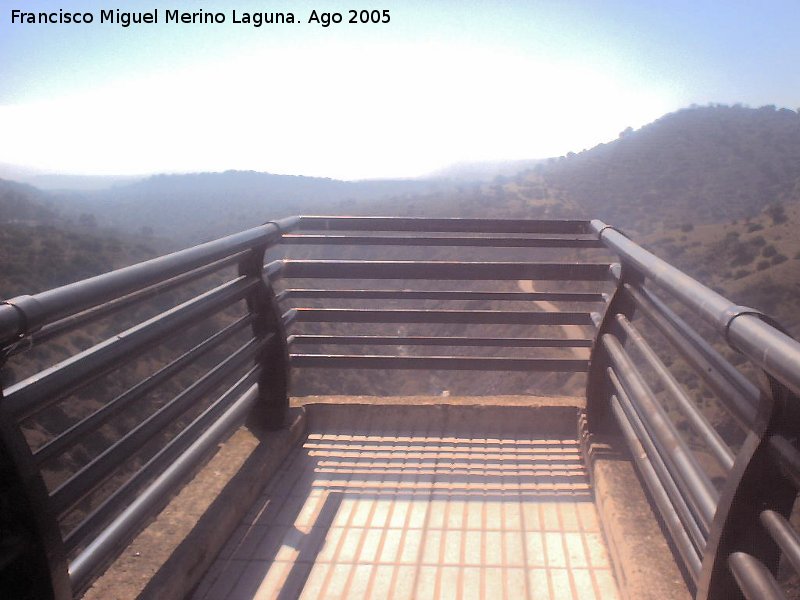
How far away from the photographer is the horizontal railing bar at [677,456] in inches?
72.5

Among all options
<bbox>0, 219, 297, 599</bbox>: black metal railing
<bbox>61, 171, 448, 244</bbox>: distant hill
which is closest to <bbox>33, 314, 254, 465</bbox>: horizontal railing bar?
<bbox>0, 219, 297, 599</bbox>: black metal railing

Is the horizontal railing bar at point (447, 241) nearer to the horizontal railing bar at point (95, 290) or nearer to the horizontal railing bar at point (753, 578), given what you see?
the horizontal railing bar at point (95, 290)

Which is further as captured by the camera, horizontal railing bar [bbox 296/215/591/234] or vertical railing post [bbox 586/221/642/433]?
horizontal railing bar [bbox 296/215/591/234]

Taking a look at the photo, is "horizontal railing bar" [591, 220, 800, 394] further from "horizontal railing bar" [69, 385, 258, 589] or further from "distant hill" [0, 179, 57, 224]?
"distant hill" [0, 179, 57, 224]

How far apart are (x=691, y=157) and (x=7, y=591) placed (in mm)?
83332

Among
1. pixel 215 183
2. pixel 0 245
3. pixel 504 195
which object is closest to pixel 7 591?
pixel 0 245

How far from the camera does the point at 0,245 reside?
3972 centimetres

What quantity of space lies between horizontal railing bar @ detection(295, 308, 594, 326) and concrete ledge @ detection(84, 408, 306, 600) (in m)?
0.71

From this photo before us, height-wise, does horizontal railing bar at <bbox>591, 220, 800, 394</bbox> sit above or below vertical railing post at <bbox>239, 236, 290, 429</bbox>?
above

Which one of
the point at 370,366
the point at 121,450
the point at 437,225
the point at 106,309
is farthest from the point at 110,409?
the point at 437,225

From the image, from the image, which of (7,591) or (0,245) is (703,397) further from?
(0,245)

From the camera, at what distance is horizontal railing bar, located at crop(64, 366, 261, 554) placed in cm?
180

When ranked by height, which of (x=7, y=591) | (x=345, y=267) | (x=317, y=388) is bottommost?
(x=317, y=388)

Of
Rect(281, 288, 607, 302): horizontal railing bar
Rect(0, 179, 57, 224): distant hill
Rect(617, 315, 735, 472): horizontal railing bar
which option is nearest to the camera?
Rect(617, 315, 735, 472): horizontal railing bar
